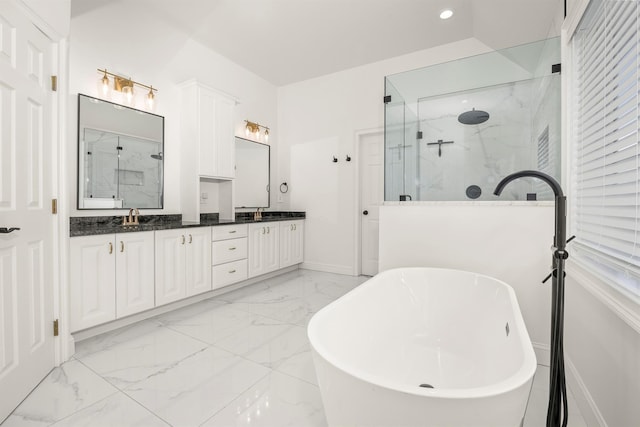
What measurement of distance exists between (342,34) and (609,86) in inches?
110

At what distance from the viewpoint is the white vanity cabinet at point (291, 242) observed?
417 cm

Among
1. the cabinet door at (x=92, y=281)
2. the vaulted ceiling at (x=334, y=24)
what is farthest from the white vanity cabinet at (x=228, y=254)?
the vaulted ceiling at (x=334, y=24)

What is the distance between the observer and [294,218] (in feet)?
14.6

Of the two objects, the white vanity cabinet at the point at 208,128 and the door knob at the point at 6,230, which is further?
the white vanity cabinet at the point at 208,128

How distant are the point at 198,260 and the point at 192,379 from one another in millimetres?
1386

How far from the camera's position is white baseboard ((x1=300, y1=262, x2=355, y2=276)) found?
4316 mm

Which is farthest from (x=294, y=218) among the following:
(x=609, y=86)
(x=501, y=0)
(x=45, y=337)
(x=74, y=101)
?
(x=609, y=86)

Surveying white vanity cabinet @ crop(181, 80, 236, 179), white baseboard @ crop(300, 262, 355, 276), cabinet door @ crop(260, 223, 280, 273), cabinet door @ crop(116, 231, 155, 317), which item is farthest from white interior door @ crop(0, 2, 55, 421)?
white baseboard @ crop(300, 262, 355, 276)

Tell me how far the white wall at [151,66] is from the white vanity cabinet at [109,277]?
60 cm

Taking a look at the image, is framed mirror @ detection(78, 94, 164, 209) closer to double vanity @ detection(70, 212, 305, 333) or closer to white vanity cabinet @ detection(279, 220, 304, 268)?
double vanity @ detection(70, 212, 305, 333)

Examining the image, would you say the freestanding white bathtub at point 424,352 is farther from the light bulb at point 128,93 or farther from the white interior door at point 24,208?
the light bulb at point 128,93

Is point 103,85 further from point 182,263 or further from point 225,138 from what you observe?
point 182,263

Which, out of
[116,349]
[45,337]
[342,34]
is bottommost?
[116,349]

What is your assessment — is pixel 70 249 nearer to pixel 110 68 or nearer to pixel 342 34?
pixel 110 68
